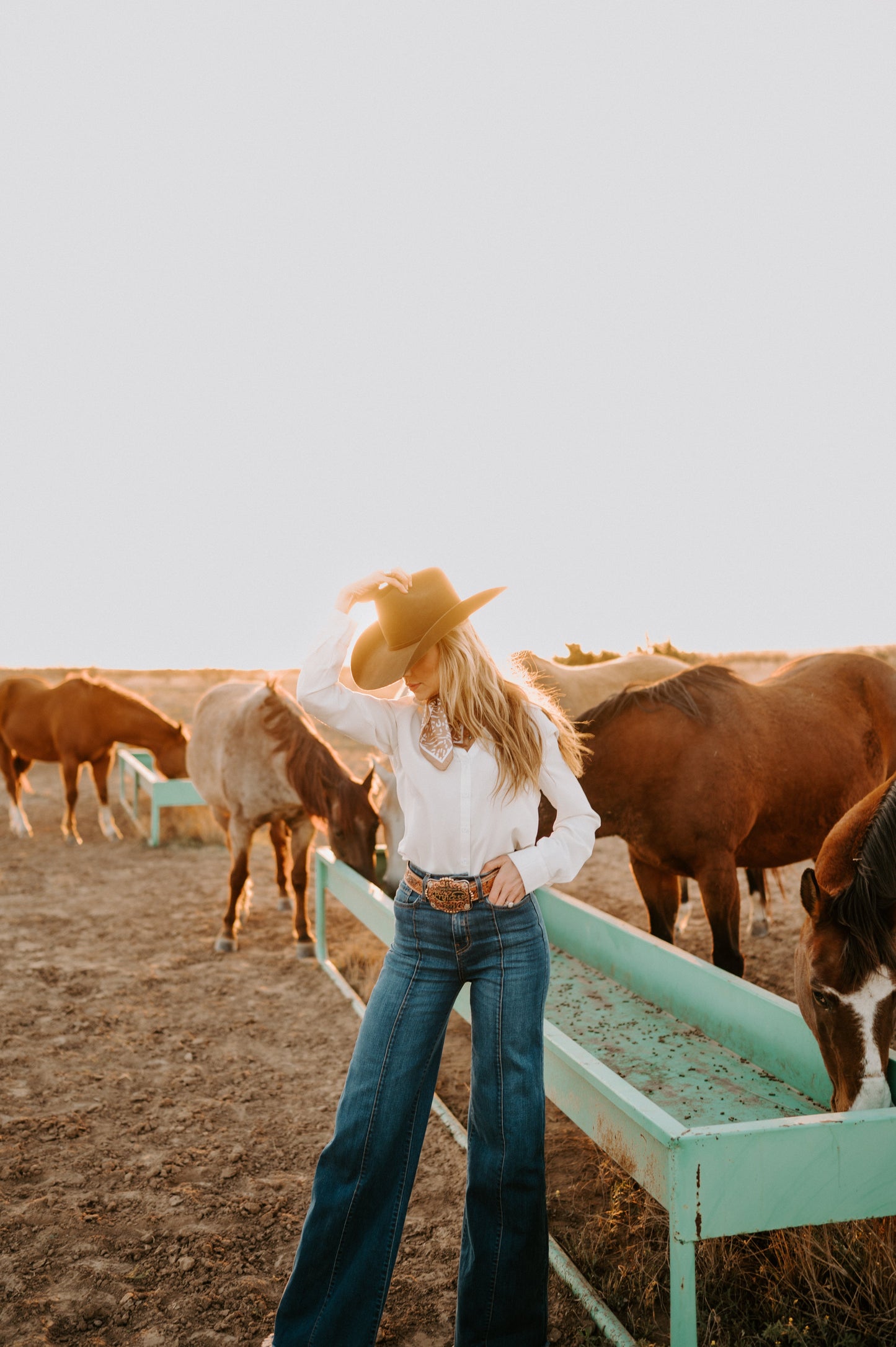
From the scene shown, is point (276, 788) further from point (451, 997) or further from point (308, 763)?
point (451, 997)

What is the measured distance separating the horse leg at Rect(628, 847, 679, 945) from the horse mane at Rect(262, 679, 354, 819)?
1765 millimetres

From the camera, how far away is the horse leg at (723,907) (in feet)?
11.9

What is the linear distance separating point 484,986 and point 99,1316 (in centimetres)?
146

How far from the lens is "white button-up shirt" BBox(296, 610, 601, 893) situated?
74.6 inches

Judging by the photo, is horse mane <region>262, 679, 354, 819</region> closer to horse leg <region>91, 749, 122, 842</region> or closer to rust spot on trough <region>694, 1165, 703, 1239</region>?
rust spot on trough <region>694, 1165, 703, 1239</region>

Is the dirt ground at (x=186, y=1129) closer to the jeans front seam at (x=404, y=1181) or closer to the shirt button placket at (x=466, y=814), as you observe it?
the jeans front seam at (x=404, y=1181)

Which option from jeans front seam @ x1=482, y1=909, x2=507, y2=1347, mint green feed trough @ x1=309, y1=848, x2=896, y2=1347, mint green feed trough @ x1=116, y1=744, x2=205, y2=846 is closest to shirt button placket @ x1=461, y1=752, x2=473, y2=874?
jeans front seam @ x1=482, y1=909, x2=507, y2=1347

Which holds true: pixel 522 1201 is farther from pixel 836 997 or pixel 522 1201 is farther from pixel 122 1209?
pixel 122 1209

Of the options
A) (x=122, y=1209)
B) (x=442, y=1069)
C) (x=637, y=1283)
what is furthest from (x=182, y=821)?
(x=637, y=1283)

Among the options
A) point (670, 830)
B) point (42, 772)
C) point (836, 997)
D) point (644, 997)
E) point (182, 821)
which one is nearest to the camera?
point (836, 997)

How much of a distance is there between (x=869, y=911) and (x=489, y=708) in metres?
1.19

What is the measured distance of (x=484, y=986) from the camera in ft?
6.23

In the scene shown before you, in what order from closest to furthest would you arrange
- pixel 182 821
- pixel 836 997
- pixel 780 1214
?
pixel 780 1214, pixel 836 997, pixel 182 821

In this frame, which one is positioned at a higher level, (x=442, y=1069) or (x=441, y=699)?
(x=441, y=699)
